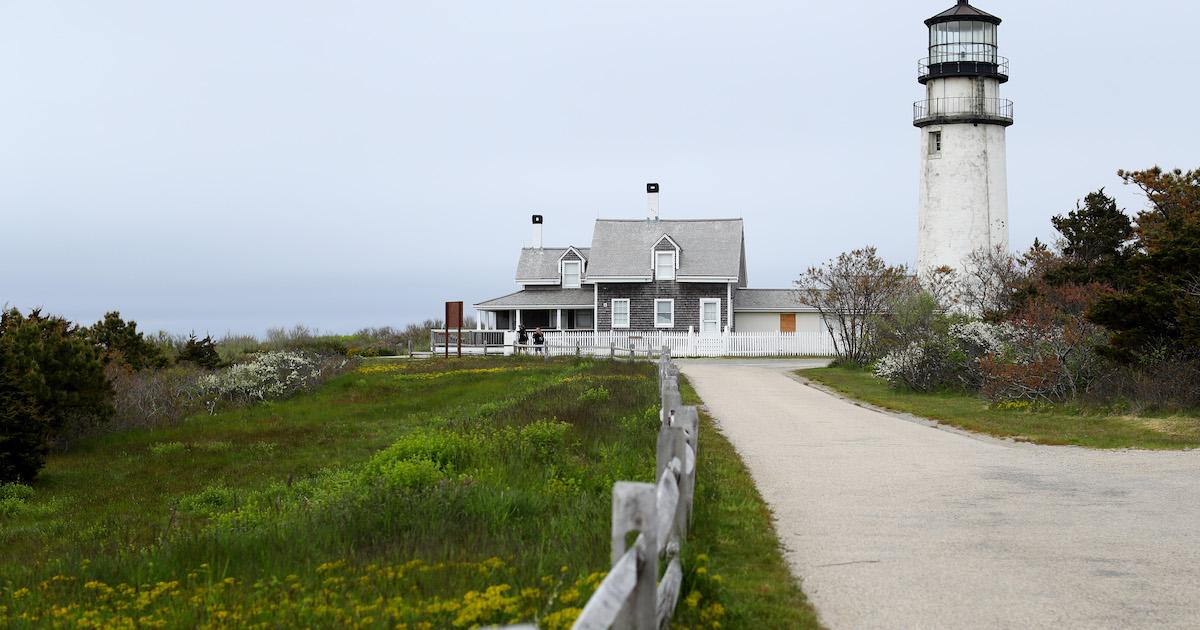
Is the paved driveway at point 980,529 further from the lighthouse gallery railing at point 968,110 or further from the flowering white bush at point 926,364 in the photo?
the lighthouse gallery railing at point 968,110

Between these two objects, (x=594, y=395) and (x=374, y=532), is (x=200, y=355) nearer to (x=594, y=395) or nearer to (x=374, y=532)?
(x=594, y=395)

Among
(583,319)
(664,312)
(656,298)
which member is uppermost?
(656,298)

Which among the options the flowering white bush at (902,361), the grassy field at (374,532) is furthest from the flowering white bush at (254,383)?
the flowering white bush at (902,361)

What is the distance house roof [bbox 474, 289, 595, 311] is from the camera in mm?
55781

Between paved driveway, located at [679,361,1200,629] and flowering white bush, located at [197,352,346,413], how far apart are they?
49.3 feet

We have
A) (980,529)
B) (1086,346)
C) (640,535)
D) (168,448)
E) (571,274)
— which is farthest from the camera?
(571,274)

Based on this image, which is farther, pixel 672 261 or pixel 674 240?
pixel 674 240

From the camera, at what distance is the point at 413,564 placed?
7.54 m

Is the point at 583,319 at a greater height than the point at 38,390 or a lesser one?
greater

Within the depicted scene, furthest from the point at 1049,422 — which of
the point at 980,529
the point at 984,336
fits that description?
the point at 980,529

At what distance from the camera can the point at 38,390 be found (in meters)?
18.8

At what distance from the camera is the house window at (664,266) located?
54344 millimetres

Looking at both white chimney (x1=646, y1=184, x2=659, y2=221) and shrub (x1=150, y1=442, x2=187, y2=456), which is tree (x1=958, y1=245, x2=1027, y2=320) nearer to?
white chimney (x1=646, y1=184, x2=659, y2=221)

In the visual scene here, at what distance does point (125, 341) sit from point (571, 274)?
2780 cm
